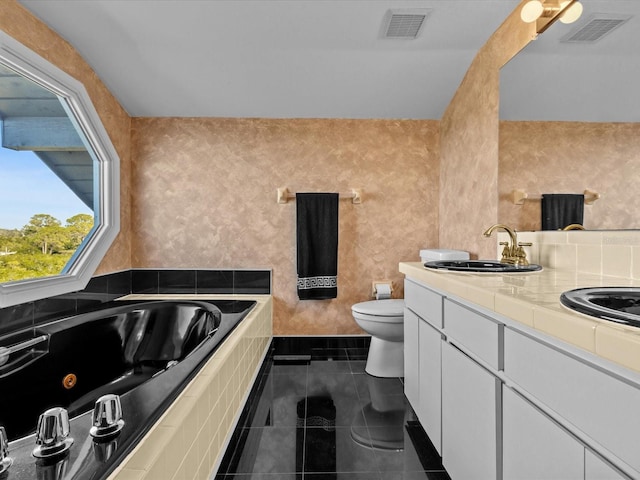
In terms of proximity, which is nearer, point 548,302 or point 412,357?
point 548,302

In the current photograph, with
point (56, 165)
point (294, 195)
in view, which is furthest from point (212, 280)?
point (56, 165)

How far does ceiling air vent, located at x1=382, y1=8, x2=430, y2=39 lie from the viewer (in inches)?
76.1

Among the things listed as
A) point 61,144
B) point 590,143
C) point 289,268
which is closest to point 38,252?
point 61,144

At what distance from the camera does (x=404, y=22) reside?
2021 mm

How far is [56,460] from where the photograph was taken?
2.37 feet

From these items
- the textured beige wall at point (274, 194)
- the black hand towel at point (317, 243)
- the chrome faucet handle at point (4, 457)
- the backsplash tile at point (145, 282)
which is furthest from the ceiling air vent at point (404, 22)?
the backsplash tile at point (145, 282)

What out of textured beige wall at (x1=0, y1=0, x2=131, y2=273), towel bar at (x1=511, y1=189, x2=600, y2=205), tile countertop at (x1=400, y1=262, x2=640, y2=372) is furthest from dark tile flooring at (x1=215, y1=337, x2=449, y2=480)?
textured beige wall at (x1=0, y1=0, x2=131, y2=273)

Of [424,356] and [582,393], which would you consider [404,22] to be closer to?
[424,356]

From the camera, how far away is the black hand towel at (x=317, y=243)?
2.85 meters

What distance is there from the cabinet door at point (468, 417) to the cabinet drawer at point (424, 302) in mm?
136

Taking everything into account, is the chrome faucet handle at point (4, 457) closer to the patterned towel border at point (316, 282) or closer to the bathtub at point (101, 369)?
the bathtub at point (101, 369)

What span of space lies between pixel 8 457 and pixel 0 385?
872 millimetres

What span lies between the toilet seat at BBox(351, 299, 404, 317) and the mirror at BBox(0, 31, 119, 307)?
70.3 inches

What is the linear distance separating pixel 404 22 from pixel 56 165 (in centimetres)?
234
